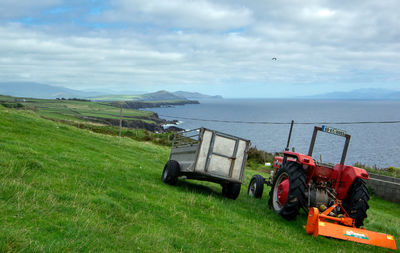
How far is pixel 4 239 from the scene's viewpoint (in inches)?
182

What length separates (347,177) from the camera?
10211 millimetres

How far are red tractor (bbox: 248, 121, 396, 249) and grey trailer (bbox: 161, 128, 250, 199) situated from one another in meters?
1.42

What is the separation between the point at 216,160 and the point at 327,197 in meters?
3.54

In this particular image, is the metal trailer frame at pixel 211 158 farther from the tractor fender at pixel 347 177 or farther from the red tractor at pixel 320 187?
the tractor fender at pixel 347 177

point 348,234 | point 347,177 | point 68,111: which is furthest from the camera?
point 68,111

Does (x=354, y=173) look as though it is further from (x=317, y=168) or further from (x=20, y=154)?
(x=20, y=154)

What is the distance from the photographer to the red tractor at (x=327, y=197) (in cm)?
847

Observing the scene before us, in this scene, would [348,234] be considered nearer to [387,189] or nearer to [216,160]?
[216,160]

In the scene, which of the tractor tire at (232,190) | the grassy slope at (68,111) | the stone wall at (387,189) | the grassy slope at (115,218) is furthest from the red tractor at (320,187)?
the grassy slope at (68,111)

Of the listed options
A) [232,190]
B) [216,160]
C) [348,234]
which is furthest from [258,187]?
[348,234]

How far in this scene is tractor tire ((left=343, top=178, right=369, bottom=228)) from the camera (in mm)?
9492

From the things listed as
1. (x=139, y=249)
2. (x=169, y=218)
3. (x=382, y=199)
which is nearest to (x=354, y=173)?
(x=169, y=218)

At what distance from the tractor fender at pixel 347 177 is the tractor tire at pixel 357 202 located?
109 millimetres

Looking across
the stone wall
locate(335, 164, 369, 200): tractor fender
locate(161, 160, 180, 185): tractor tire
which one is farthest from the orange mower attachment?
the stone wall
